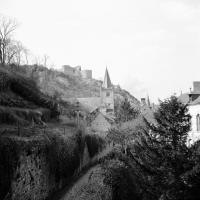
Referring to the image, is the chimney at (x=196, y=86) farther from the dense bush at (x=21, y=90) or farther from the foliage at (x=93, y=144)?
the dense bush at (x=21, y=90)

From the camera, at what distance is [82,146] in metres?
25.8

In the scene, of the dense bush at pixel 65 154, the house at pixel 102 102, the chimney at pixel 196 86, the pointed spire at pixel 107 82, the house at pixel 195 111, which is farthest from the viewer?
the pointed spire at pixel 107 82

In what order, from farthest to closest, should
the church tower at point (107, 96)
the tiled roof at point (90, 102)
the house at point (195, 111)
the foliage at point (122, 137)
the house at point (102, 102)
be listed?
the church tower at point (107, 96) < the tiled roof at point (90, 102) < the house at point (102, 102) < the foliage at point (122, 137) < the house at point (195, 111)

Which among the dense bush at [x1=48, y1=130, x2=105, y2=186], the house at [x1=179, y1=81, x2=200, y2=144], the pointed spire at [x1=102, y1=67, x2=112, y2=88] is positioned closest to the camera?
the dense bush at [x1=48, y1=130, x2=105, y2=186]

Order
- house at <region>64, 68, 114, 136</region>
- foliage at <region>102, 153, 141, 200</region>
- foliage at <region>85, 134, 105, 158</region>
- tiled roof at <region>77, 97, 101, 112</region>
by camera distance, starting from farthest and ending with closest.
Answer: tiled roof at <region>77, 97, 101, 112</region> → house at <region>64, 68, 114, 136</region> → foliage at <region>85, 134, 105, 158</region> → foliage at <region>102, 153, 141, 200</region>

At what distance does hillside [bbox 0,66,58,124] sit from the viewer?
2156cm

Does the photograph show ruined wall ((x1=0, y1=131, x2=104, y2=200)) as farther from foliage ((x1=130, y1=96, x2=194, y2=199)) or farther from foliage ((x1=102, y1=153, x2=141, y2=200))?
foliage ((x1=130, y1=96, x2=194, y2=199))

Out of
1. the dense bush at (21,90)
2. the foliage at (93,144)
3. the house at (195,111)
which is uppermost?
the dense bush at (21,90)

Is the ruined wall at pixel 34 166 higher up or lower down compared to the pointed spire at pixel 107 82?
lower down

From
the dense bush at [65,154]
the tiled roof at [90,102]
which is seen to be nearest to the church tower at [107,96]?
the tiled roof at [90,102]

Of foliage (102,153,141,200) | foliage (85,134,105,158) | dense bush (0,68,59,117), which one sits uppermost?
dense bush (0,68,59,117)

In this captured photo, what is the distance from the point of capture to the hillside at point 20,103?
21562 millimetres

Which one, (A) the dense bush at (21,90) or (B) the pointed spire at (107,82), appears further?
(B) the pointed spire at (107,82)

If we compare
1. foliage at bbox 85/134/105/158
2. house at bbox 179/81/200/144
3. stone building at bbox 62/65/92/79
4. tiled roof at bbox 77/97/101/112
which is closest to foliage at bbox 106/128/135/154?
foliage at bbox 85/134/105/158
